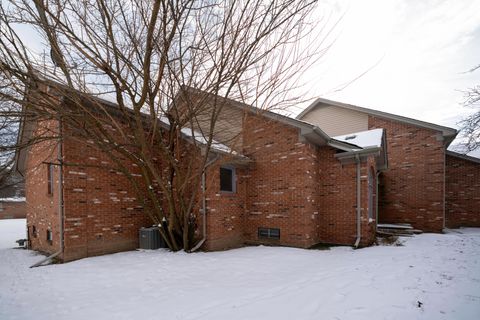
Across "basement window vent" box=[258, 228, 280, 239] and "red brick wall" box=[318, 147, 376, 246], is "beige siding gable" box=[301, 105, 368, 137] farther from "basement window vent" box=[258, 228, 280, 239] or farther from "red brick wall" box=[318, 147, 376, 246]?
"basement window vent" box=[258, 228, 280, 239]

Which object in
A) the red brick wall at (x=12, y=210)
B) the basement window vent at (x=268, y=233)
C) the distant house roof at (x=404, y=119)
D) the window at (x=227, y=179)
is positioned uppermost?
the distant house roof at (x=404, y=119)

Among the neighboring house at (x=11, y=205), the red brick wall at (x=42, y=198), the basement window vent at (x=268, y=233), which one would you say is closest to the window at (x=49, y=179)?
the red brick wall at (x=42, y=198)

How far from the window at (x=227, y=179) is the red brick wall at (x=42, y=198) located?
5109mm

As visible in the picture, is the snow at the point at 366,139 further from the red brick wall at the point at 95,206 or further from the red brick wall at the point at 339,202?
the red brick wall at the point at 95,206

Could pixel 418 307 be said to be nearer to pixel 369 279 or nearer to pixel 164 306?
pixel 369 279

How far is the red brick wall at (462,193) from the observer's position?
12.8 metres

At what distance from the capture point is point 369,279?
15.4 feet

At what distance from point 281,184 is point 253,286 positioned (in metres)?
4.59

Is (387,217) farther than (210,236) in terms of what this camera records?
Yes

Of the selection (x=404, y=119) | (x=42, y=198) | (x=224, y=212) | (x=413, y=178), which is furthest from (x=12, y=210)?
(x=404, y=119)

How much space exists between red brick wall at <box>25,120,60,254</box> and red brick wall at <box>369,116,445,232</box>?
589 inches

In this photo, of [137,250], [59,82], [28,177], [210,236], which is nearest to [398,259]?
[210,236]

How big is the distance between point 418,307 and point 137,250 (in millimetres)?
7730

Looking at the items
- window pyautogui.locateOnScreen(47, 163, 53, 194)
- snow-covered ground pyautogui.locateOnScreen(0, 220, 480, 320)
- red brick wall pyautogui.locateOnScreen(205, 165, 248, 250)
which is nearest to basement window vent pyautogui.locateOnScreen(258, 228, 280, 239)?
red brick wall pyautogui.locateOnScreen(205, 165, 248, 250)
